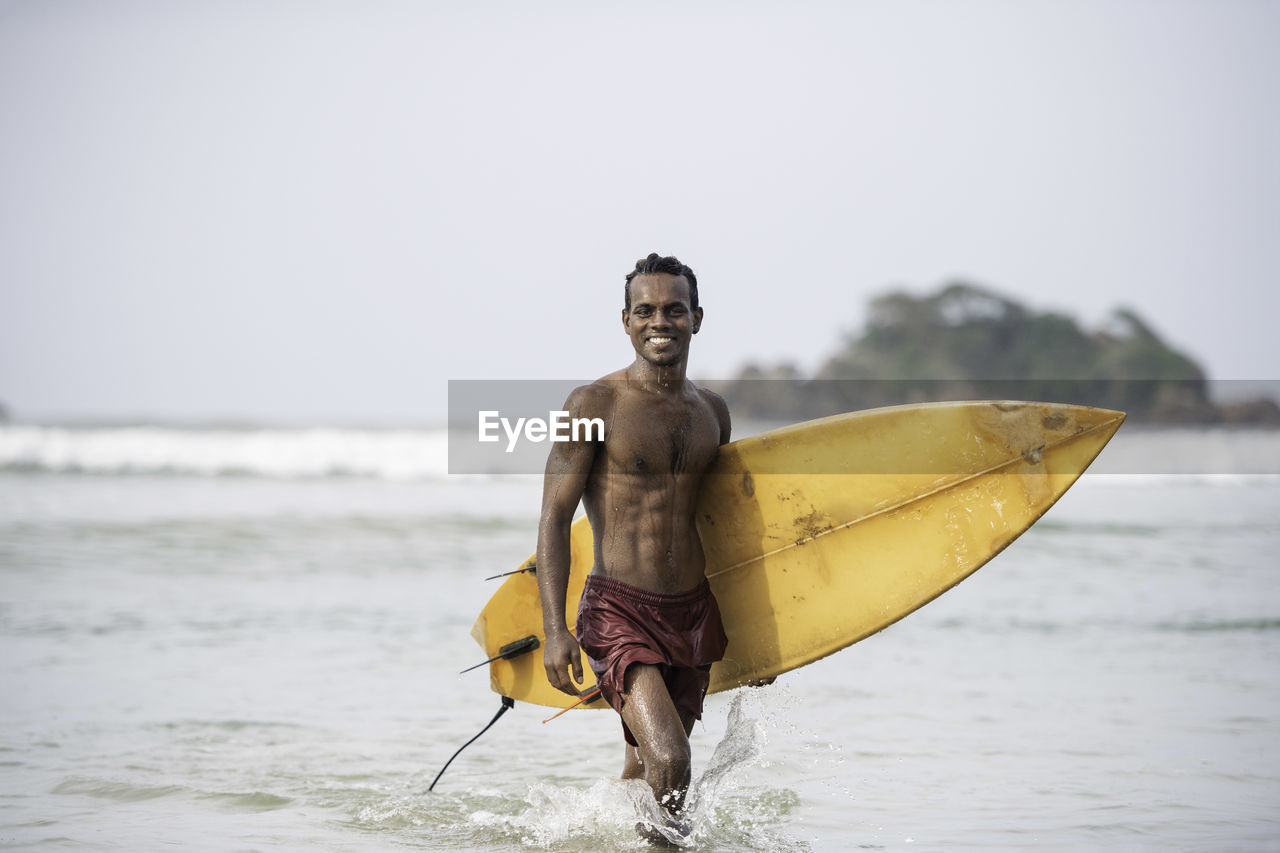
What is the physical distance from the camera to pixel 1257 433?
89.9 ft

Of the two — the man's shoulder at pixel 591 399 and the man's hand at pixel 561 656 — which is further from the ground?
the man's shoulder at pixel 591 399

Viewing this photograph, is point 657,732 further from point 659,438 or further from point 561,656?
point 659,438

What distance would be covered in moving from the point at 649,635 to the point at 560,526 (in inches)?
14.8

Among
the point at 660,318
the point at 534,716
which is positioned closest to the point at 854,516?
the point at 660,318

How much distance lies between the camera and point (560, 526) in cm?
317

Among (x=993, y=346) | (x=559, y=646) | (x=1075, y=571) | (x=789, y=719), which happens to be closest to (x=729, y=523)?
(x=559, y=646)

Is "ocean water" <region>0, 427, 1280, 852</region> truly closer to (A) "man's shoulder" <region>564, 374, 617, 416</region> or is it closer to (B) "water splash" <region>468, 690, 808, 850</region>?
(B) "water splash" <region>468, 690, 808, 850</region>

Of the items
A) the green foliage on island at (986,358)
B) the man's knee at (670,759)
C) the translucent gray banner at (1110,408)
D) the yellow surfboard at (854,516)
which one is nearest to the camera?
the man's knee at (670,759)

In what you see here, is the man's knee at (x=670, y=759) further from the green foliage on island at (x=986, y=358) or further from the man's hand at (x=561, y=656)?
the green foliage on island at (x=986, y=358)

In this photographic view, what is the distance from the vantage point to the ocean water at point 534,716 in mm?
3701

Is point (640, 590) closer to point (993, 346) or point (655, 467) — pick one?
point (655, 467)

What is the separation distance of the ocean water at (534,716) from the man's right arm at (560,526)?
532 millimetres

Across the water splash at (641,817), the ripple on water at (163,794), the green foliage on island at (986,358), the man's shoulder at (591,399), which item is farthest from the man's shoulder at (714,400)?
the green foliage on island at (986,358)

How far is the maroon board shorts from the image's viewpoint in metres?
3.13
